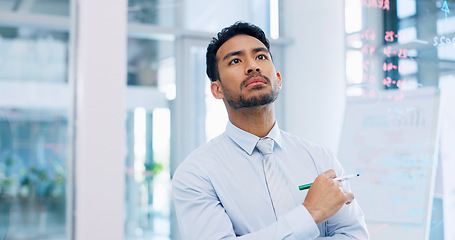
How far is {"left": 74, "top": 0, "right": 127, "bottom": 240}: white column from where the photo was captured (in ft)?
4.75

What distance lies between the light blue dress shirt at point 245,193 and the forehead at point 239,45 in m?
0.23

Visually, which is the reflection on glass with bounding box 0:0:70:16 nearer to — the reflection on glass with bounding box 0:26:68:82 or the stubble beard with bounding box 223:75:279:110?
the reflection on glass with bounding box 0:26:68:82

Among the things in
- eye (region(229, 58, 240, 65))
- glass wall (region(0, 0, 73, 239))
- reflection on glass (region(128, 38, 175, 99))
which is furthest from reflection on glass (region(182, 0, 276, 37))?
glass wall (region(0, 0, 73, 239))

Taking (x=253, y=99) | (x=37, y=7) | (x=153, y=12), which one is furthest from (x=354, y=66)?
(x=37, y=7)

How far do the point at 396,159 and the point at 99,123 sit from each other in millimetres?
1485

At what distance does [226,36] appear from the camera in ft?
Result: 4.46

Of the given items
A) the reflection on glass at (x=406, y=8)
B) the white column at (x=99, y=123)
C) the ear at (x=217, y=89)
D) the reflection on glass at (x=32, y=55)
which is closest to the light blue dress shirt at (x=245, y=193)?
the ear at (x=217, y=89)

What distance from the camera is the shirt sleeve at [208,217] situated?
1038 mm

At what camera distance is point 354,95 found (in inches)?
95.2

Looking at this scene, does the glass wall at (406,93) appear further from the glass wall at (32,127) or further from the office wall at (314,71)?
the glass wall at (32,127)

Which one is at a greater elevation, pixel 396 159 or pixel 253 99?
pixel 253 99

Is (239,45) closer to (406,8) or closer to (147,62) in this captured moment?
(406,8)

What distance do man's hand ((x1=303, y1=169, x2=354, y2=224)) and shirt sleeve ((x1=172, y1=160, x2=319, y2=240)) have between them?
0.02 m

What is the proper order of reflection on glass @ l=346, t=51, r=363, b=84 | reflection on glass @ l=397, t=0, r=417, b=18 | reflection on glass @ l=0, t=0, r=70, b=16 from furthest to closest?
reflection on glass @ l=0, t=0, r=70, b=16, reflection on glass @ l=346, t=51, r=363, b=84, reflection on glass @ l=397, t=0, r=417, b=18
